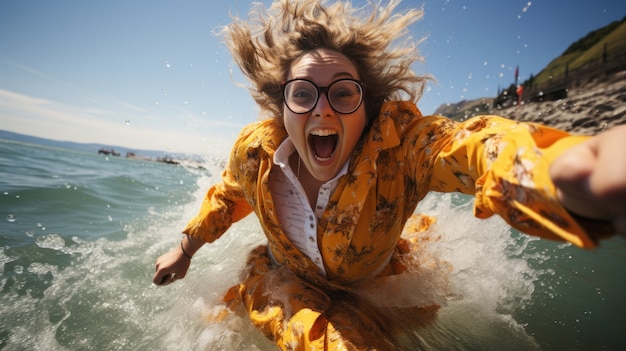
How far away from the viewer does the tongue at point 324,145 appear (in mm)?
1944

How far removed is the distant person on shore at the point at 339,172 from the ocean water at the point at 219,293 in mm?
328

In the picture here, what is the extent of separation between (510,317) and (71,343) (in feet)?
11.1

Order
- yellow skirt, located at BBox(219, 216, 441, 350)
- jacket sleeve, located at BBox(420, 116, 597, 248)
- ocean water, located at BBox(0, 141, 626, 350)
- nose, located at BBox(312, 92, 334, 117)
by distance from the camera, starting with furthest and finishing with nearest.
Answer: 1. ocean water, located at BBox(0, 141, 626, 350)
2. nose, located at BBox(312, 92, 334, 117)
3. yellow skirt, located at BBox(219, 216, 441, 350)
4. jacket sleeve, located at BBox(420, 116, 597, 248)

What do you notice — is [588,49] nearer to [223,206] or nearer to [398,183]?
[398,183]

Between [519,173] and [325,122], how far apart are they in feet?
3.69

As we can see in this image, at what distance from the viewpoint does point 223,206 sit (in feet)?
7.80

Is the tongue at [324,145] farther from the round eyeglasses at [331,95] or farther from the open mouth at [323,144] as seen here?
the round eyeglasses at [331,95]

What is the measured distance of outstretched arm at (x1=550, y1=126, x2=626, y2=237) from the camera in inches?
22.5

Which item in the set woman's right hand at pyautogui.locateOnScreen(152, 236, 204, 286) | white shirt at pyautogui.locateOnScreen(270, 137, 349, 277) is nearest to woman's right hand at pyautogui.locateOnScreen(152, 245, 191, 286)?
woman's right hand at pyautogui.locateOnScreen(152, 236, 204, 286)

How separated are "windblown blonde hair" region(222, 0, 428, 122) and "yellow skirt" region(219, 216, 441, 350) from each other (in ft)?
4.00

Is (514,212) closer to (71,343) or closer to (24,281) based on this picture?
(71,343)

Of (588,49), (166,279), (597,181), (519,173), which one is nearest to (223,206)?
(166,279)

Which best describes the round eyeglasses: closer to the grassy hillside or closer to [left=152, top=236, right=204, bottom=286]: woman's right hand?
[left=152, top=236, right=204, bottom=286]: woman's right hand

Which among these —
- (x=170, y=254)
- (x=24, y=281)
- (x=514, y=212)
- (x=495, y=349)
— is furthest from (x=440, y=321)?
(x=24, y=281)
